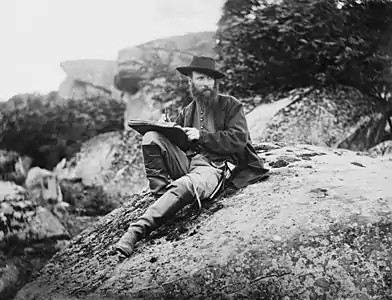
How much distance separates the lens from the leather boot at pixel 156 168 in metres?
2.99

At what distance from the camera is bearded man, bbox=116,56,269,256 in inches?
113

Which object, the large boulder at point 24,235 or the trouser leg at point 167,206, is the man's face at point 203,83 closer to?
the trouser leg at point 167,206

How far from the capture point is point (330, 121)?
18.0 feet

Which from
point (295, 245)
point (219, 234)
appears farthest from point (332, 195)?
point (219, 234)

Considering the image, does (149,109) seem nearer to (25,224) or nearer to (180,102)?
(180,102)

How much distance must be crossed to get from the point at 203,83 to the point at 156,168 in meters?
0.61

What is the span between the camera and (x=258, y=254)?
2549mm

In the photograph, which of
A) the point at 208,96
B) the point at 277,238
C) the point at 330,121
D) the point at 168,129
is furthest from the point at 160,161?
the point at 330,121

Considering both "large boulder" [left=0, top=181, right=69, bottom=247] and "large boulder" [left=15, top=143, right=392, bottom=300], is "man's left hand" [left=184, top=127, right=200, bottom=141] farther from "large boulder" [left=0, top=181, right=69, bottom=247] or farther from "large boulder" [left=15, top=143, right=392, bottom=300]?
"large boulder" [left=0, top=181, right=69, bottom=247]

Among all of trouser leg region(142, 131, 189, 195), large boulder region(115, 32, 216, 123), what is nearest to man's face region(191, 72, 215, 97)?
trouser leg region(142, 131, 189, 195)

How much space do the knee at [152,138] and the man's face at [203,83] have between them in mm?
401

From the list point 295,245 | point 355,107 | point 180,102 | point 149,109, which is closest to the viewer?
point 295,245

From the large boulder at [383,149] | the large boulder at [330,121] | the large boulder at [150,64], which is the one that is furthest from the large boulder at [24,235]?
the large boulder at [383,149]

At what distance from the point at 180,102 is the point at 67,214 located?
1975 millimetres
